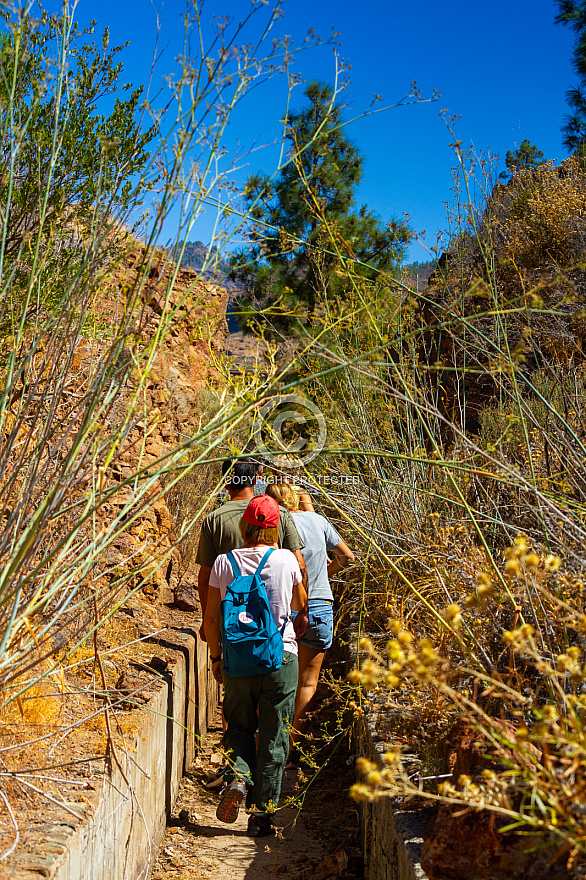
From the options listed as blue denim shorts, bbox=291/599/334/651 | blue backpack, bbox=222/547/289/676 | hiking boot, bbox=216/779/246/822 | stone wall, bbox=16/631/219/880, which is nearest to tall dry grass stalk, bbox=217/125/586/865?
blue denim shorts, bbox=291/599/334/651

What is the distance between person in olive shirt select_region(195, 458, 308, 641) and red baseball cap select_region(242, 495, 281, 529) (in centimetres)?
30

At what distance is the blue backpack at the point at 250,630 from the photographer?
334cm

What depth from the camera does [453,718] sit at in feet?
8.64

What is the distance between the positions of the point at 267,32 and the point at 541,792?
2.09 meters

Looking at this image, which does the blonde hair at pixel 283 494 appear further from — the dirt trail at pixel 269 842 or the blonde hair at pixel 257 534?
the dirt trail at pixel 269 842

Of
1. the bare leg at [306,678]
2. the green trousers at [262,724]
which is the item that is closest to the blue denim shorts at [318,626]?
the bare leg at [306,678]

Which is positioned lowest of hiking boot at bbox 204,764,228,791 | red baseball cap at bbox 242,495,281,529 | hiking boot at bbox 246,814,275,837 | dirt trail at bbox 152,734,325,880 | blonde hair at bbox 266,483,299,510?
dirt trail at bbox 152,734,325,880

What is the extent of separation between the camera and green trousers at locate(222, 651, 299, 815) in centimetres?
349

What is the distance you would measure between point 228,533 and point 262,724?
1.05 metres

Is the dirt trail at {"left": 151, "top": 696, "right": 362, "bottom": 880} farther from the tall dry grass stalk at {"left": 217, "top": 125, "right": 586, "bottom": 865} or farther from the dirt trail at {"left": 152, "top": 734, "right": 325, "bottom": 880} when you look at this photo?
the tall dry grass stalk at {"left": 217, "top": 125, "right": 586, "bottom": 865}

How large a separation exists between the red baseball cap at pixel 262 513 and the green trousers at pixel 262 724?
2.27 feet

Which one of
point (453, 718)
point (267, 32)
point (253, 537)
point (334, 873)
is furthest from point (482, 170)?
point (334, 873)

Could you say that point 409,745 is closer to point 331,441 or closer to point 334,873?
point 334,873

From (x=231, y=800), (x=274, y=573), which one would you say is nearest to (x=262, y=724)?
(x=231, y=800)
